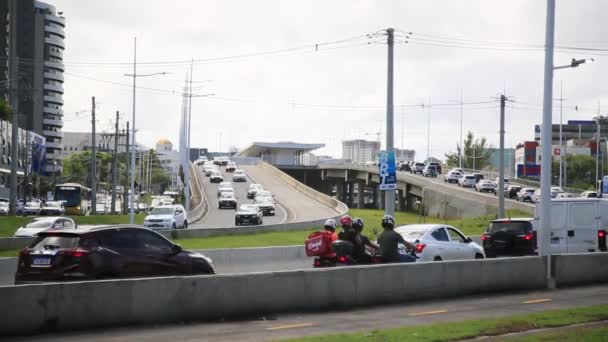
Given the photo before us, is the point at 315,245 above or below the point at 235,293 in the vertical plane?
above

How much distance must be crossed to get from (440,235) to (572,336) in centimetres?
1038

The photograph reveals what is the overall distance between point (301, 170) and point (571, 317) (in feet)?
454

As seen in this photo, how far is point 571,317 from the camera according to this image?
49.5 feet

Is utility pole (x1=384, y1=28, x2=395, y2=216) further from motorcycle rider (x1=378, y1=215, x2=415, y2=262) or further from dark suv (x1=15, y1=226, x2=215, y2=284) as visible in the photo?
dark suv (x1=15, y1=226, x2=215, y2=284)

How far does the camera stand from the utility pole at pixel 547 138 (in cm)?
2094

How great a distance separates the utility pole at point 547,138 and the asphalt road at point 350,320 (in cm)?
167

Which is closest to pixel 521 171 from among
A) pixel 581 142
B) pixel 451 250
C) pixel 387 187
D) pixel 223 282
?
pixel 581 142

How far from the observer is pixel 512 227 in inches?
1038

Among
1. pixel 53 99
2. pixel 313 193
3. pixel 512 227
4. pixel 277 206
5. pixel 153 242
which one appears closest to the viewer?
pixel 153 242

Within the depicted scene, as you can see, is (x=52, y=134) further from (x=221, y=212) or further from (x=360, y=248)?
(x=360, y=248)

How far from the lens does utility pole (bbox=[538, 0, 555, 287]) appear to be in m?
20.9

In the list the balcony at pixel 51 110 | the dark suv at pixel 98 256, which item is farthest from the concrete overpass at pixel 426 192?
the dark suv at pixel 98 256

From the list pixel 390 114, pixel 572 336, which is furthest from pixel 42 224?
pixel 572 336

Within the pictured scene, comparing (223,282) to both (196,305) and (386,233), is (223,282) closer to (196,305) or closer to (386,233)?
(196,305)
